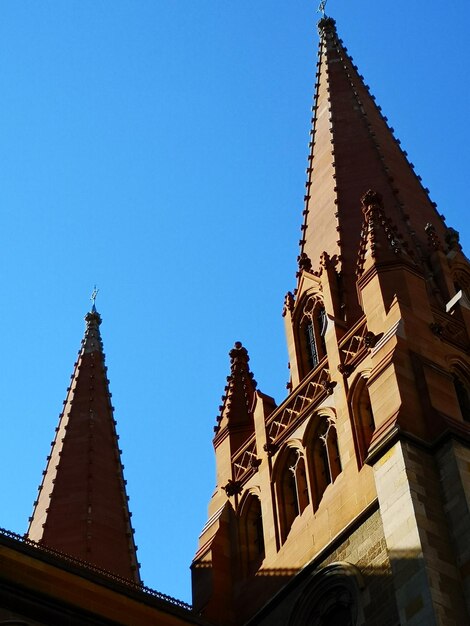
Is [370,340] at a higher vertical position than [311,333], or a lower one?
lower

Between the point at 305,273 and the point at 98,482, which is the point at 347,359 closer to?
the point at 305,273

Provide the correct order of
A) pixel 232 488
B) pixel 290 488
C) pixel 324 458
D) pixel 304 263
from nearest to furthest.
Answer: pixel 324 458, pixel 290 488, pixel 232 488, pixel 304 263

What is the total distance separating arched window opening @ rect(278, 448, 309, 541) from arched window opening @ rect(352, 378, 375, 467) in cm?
198

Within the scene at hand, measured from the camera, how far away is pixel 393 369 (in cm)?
2678

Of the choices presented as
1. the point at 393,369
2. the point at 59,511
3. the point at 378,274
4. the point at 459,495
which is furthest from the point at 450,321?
the point at 59,511

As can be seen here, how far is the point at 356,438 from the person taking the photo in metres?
28.1

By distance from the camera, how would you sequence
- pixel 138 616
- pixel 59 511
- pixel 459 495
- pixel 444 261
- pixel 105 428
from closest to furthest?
pixel 459 495 < pixel 138 616 < pixel 444 261 < pixel 59 511 < pixel 105 428

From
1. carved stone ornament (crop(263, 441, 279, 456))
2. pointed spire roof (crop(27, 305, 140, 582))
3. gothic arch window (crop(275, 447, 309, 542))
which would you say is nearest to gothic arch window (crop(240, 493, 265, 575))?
gothic arch window (crop(275, 447, 309, 542))

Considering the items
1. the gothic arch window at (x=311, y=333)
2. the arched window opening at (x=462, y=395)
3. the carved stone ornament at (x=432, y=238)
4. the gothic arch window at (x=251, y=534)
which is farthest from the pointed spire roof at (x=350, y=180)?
the gothic arch window at (x=251, y=534)

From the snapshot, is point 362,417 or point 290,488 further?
point 290,488

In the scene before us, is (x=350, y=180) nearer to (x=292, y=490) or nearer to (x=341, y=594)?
(x=292, y=490)

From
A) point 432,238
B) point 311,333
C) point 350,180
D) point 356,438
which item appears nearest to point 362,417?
point 356,438

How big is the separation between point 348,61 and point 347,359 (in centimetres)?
1958

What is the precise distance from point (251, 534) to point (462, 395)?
5.52 m
